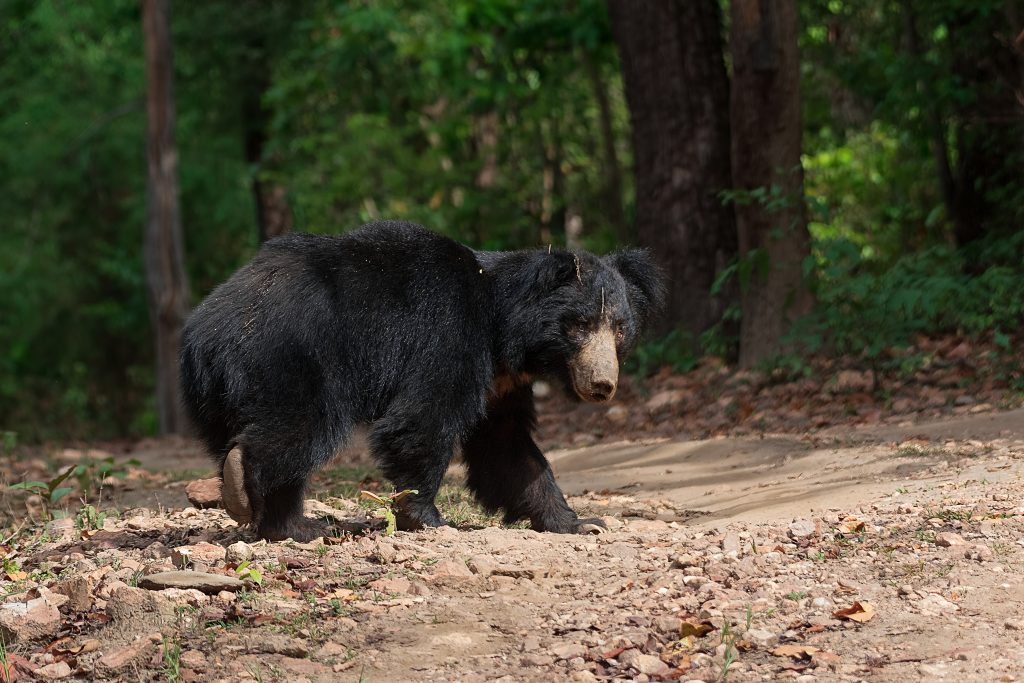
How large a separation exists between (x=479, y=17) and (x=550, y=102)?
1.15 m

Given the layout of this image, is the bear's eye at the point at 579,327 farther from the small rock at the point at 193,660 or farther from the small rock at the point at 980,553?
the small rock at the point at 193,660

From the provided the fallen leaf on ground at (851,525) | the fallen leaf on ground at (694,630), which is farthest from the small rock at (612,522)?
the fallen leaf on ground at (694,630)

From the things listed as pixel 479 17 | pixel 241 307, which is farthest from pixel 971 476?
pixel 479 17

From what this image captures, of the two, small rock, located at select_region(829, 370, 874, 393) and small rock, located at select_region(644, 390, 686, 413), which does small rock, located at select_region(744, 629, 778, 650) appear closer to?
small rock, located at select_region(829, 370, 874, 393)

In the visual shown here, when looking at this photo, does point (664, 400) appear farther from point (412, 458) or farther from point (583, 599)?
point (583, 599)

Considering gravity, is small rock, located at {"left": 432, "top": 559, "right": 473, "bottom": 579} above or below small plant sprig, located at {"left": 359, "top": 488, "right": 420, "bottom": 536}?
below

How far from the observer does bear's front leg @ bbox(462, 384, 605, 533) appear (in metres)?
5.13

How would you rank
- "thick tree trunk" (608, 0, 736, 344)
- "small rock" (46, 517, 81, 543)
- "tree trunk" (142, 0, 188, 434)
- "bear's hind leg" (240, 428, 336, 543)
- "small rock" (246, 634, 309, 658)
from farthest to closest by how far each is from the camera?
"tree trunk" (142, 0, 188, 434)
"thick tree trunk" (608, 0, 736, 344)
"small rock" (46, 517, 81, 543)
"bear's hind leg" (240, 428, 336, 543)
"small rock" (246, 634, 309, 658)

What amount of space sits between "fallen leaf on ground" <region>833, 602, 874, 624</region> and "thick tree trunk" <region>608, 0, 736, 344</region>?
5.99 m

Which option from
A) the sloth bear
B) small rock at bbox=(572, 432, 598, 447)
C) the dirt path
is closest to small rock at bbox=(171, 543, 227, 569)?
the dirt path

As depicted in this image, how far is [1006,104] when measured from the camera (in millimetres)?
9297

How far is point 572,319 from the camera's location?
5000mm

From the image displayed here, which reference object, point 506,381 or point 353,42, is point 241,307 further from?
point 353,42

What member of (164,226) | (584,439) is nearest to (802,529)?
(584,439)
